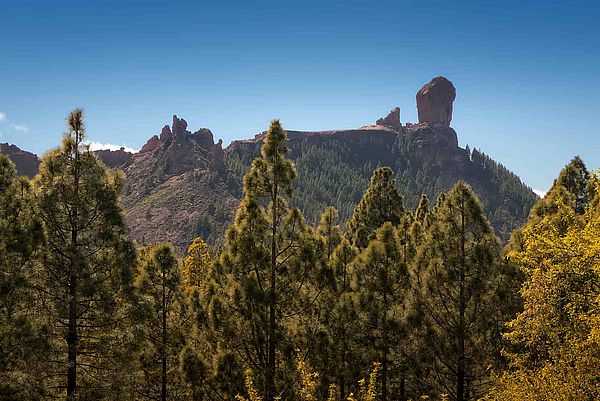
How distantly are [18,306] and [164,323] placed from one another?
5.50 metres

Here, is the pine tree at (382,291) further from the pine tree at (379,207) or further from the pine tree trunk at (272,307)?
the pine tree at (379,207)

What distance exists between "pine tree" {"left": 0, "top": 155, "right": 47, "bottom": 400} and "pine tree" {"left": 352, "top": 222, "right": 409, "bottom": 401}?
33.1 ft

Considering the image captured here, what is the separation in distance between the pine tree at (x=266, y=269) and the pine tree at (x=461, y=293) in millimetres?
4326

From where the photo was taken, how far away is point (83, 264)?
12703 millimetres

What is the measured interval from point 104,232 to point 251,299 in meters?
4.79

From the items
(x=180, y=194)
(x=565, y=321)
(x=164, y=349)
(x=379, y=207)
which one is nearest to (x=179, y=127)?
(x=180, y=194)

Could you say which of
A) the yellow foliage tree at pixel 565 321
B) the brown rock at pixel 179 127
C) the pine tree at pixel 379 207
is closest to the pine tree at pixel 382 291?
the yellow foliage tree at pixel 565 321

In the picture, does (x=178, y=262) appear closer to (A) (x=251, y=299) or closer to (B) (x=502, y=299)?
(A) (x=251, y=299)

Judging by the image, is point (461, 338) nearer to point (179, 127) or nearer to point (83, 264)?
point (83, 264)

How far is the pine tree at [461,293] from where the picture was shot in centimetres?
1462

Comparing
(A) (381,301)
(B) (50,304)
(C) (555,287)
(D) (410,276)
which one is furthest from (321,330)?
(B) (50,304)

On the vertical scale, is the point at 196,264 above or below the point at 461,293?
below

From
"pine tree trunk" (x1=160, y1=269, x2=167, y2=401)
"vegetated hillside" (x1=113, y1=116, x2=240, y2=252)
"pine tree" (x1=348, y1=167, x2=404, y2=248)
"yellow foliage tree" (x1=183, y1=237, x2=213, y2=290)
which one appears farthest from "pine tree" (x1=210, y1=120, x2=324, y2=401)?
"vegetated hillside" (x1=113, y1=116, x2=240, y2=252)

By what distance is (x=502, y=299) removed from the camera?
48.8 ft
